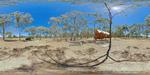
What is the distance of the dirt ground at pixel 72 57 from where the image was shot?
20.1 meters

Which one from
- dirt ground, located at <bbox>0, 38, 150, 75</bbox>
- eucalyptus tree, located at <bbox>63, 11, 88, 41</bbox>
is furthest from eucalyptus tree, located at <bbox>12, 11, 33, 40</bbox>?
dirt ground, located at <bbox>0, 38, 150, 75</bbox>

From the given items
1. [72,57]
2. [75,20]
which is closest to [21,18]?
[75,20]

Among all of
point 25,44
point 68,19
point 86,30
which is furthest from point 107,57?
point 86,30

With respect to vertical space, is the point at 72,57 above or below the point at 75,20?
below

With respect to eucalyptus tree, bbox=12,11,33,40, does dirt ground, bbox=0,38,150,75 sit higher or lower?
lower

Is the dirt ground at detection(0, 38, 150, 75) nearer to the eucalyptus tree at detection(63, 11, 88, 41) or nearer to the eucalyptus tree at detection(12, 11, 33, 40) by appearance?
the eucalyptus tree at detection(63, 11, 88, 41)

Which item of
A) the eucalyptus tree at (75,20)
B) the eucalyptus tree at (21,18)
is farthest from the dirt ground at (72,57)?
the eucalyptus tree at (21,18)

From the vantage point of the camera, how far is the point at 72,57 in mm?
22188

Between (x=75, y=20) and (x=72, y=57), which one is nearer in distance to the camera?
(x=72, y=57)

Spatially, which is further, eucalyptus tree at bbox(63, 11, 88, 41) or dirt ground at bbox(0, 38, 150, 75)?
eucalyptus tree at bbox(63, 11, 88, 41)

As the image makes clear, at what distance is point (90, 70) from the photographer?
20.3 meters

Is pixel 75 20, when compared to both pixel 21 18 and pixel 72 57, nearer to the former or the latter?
pixel 21 18

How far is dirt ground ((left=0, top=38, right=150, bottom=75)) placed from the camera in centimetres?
2014

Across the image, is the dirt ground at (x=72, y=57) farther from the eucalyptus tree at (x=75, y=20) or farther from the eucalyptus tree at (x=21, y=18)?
the eucalyptus tree at (x=21, y=18)
